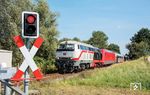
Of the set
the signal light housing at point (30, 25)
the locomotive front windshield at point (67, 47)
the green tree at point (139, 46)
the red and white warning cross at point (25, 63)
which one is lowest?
the red and white warning cross at point (25, 63)

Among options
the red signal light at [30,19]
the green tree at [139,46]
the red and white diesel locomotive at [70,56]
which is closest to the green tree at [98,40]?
the green tree at [139,46]

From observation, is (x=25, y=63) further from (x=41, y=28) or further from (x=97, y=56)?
(x=97, y=56)

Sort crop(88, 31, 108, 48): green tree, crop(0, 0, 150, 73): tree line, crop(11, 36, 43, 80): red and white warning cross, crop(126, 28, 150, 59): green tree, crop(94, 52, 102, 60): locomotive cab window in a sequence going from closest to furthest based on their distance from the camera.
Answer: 1. crop(11, 36, 43, 80): red and white warning cross
2. crop(0, 0, 150, 73): tree line
3. crop(94, 52, 102, 60): locomotive cab window
4. crop(126, 28, 150, 59): green tree
5. crop(88, 31, 108, 48): green tree

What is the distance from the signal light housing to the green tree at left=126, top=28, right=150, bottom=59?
83808mm

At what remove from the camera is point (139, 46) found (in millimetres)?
96312

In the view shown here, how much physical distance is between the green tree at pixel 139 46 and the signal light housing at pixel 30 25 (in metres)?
83.8

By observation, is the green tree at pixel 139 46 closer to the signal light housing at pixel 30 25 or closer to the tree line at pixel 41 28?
the tree line at pixel 41 28

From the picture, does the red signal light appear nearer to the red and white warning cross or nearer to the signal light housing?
the signal light housing

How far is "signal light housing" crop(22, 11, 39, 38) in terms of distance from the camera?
382 inches

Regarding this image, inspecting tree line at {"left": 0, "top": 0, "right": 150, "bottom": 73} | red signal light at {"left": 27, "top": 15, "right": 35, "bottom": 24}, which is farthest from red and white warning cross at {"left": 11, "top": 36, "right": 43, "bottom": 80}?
tree line at {"left": 0, "top": 0, "right": 150, "bottom": 73}

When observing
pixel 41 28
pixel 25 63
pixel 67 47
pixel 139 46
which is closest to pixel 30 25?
pixel 25 63

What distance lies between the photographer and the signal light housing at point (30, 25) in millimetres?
9711

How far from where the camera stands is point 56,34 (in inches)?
1855

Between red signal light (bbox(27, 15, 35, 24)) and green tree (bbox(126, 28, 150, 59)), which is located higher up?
green tree (bbox(126, 28, 150, 59))
